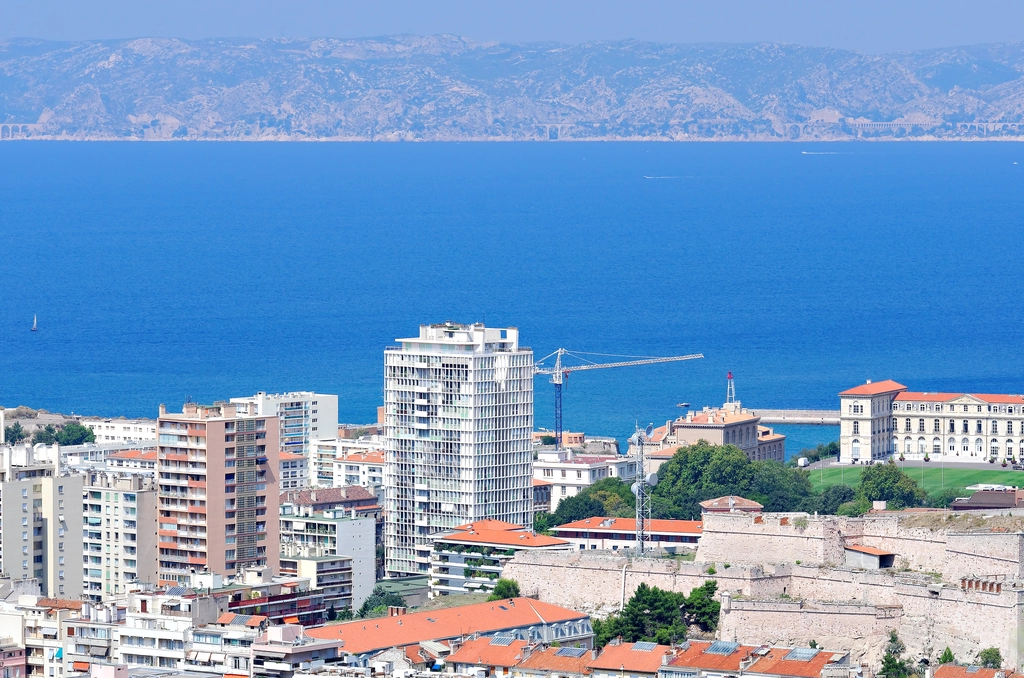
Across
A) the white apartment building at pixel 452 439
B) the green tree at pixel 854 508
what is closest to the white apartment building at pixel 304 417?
the white apartment building at pixel 452 439

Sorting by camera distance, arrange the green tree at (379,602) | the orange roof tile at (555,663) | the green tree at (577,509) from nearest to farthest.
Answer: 1. the orange roof tile at (555,663)
2. the green tree at (379,602)
3. the green tree at (577,509)

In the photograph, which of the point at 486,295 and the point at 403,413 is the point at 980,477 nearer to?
the point at 403,413

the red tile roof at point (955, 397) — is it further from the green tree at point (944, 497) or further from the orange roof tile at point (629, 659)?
the orange roof tile at point (629, 659)

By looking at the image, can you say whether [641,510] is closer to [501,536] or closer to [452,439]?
[501,536]

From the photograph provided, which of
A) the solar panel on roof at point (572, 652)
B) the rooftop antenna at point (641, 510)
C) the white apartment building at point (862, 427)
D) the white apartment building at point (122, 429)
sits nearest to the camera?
the solar panel on roof at point (572, 652)

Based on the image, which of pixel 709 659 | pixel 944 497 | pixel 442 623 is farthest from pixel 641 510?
pixel 709 659

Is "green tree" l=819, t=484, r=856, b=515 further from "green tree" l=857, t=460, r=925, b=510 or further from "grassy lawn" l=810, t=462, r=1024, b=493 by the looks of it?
"grassy lawn" l=810, t=462, r=1024, b=493

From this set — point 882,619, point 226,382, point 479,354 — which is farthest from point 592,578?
point 226,382
